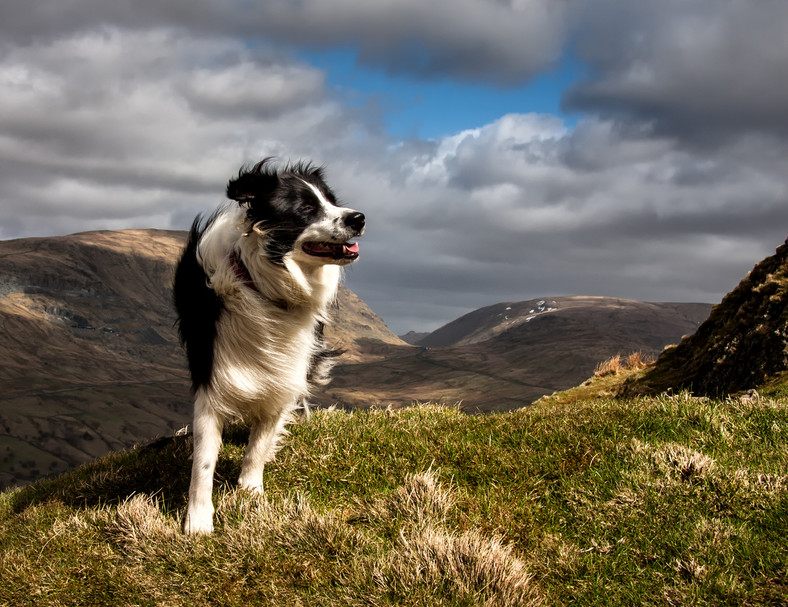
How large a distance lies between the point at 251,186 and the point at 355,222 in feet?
3.66

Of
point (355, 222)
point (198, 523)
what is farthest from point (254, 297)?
point (198, 523)

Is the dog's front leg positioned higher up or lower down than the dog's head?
lower down

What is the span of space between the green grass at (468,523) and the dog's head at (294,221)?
2.23m

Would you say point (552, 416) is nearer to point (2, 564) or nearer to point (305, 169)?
point (305, 169)

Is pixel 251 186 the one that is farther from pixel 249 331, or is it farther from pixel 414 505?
pixel 414 505

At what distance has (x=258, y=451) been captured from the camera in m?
7.04

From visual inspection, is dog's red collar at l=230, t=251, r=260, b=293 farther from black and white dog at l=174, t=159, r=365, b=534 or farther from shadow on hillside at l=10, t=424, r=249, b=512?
shadow on hillside at l=10, t=424, r=249, b=512

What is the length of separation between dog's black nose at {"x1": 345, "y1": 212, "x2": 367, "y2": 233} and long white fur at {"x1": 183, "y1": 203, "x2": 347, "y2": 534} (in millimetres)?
171

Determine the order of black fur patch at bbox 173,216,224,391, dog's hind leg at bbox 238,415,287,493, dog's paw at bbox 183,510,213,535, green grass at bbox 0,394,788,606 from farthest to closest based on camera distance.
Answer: dog's hind leg at bbox 238,415,287,493 → black fur patch at bbox 173,216,224,391 → dog's paw at bbox 183,510,213,535 → green grass at bbox 0,394,788,606

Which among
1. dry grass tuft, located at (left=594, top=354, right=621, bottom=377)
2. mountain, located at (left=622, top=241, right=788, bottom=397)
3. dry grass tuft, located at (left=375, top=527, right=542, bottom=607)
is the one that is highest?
mountain, located at (left=622, top=241, right=788, bottom=397)

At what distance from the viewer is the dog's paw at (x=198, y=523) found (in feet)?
20.2

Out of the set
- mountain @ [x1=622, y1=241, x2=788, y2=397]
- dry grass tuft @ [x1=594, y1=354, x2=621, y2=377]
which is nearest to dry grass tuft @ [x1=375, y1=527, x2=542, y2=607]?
mountain @ [x1=622, y1=241, x2=788, y2=397]

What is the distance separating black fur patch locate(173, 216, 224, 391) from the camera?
657 centimetres

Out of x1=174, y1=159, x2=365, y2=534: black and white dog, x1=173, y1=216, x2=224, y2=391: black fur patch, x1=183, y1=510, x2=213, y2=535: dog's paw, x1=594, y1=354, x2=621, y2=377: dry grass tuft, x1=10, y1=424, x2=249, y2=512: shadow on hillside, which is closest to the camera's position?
x1=183, y1=510, x2=213, y2=535: dog's paw
